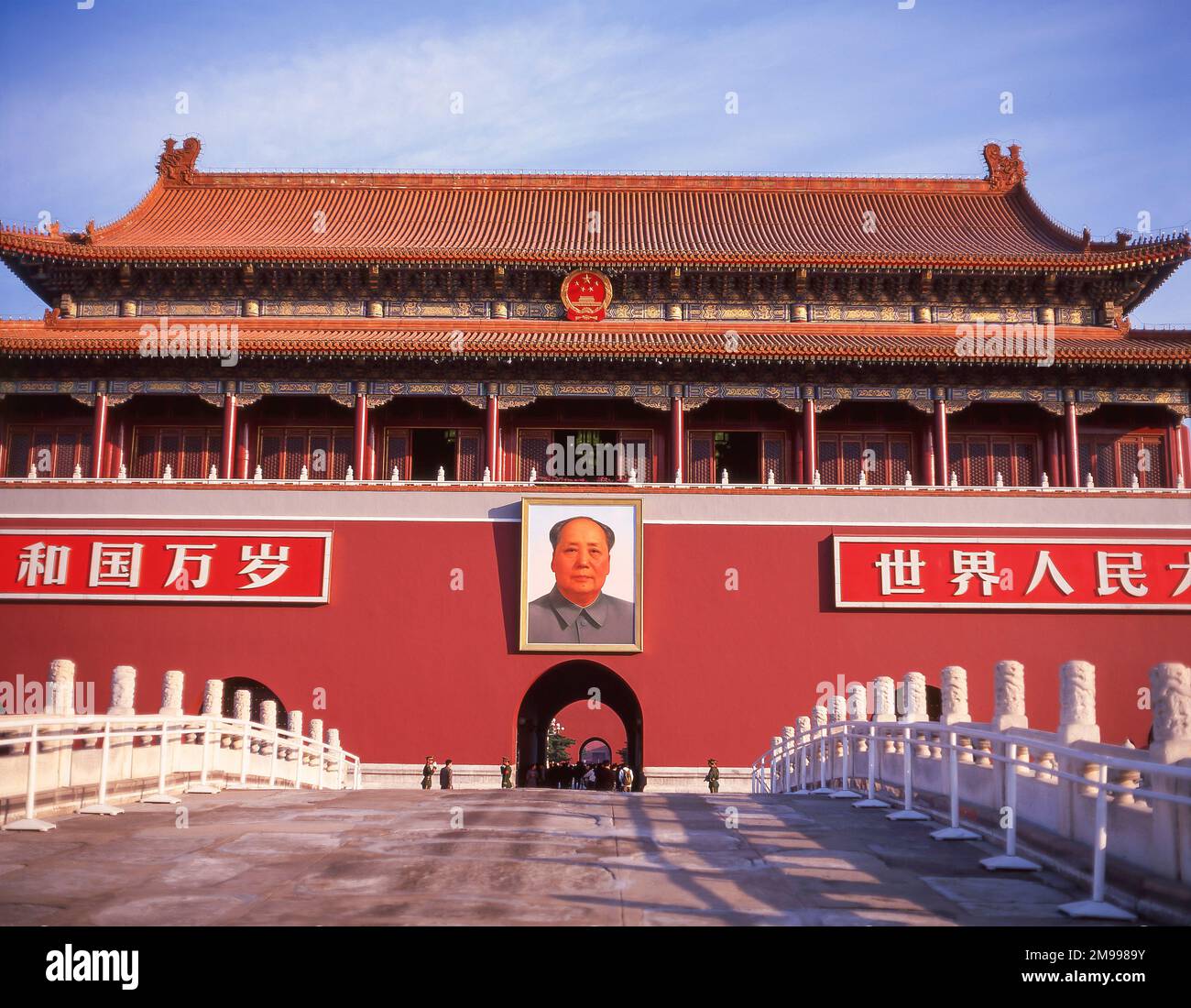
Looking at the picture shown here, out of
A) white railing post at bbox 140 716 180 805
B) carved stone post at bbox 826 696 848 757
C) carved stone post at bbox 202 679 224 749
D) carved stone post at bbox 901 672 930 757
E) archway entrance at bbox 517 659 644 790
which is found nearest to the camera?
white railing post at bbox 140 716 180 805

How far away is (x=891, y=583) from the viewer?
2128 centimetres

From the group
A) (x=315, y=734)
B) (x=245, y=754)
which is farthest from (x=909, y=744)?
(x=315, y=734)

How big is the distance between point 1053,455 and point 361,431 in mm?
13439

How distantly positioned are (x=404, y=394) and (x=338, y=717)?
630 cm

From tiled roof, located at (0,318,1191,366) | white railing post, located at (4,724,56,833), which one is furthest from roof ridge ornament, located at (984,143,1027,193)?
white railing post, located at (4,724,56,833)

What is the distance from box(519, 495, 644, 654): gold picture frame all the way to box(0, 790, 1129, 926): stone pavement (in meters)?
9.59

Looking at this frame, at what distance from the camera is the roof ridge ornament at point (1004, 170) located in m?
29.1

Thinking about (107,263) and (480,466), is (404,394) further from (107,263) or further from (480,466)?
(107,263)

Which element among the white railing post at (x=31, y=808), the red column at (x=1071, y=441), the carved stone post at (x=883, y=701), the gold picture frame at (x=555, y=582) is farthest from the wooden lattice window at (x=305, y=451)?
the white railing post at (x=31, y=808)

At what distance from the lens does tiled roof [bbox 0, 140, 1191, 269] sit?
24297mm

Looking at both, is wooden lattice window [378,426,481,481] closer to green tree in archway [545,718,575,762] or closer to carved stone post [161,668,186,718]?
carved stone post [161,668,186,718]

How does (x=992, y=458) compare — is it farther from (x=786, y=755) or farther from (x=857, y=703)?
(x=857, y=703)

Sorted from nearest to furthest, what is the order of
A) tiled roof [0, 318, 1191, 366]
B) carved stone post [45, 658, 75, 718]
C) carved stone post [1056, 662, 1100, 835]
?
carved stone post [1056, 662, 1100, 835]
carved stone post [45, 658, 75, 718]
tiled roof [0, 318, 1191, 366]
